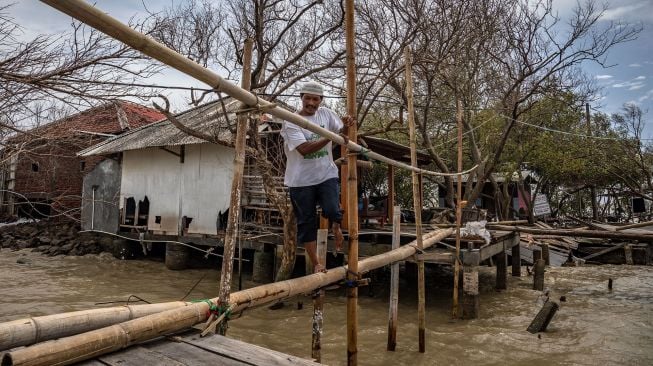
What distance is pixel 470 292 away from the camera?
23.6 feet

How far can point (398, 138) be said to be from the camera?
728 inches

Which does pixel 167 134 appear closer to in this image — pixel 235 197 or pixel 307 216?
pixel 307 216

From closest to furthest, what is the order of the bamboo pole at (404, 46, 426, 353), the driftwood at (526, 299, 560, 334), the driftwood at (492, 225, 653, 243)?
the bamboo pole at (404, 46, 426, 353) → the driftwood at (526, 299, 560, 334) → the driftwood at (492, 225, 653, 243)

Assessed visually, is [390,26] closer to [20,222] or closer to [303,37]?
[303,37]

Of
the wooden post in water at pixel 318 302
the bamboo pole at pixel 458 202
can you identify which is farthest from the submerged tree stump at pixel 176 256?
the wooden post in water at pixel 318 302

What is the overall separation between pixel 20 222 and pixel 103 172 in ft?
20.3

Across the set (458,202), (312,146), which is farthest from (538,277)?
(312,146)

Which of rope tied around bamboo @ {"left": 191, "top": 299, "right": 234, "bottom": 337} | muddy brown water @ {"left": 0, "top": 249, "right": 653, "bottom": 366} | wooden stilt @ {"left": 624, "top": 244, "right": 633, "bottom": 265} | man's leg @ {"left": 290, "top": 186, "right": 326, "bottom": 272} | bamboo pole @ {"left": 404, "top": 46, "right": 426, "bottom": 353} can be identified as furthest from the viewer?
wooden stilt @ {"left": 624, "top": 244, "right": 633, "bottom": 265}

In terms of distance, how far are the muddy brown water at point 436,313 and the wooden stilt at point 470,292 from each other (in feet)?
0.66

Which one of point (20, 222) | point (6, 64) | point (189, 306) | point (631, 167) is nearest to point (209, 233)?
point (6, 64)

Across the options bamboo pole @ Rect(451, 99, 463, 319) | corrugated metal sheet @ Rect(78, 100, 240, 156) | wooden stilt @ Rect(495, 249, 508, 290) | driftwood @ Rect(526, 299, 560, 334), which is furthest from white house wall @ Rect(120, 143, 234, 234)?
driftwood @ Rect(526, 299, 560, 334)

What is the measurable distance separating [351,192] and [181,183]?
9.86m

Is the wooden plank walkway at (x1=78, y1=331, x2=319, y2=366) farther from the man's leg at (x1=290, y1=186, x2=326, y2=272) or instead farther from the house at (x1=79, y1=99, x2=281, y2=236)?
the house at (x1=79, y1=99, x2=281, y2=236)

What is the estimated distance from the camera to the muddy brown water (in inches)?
223
